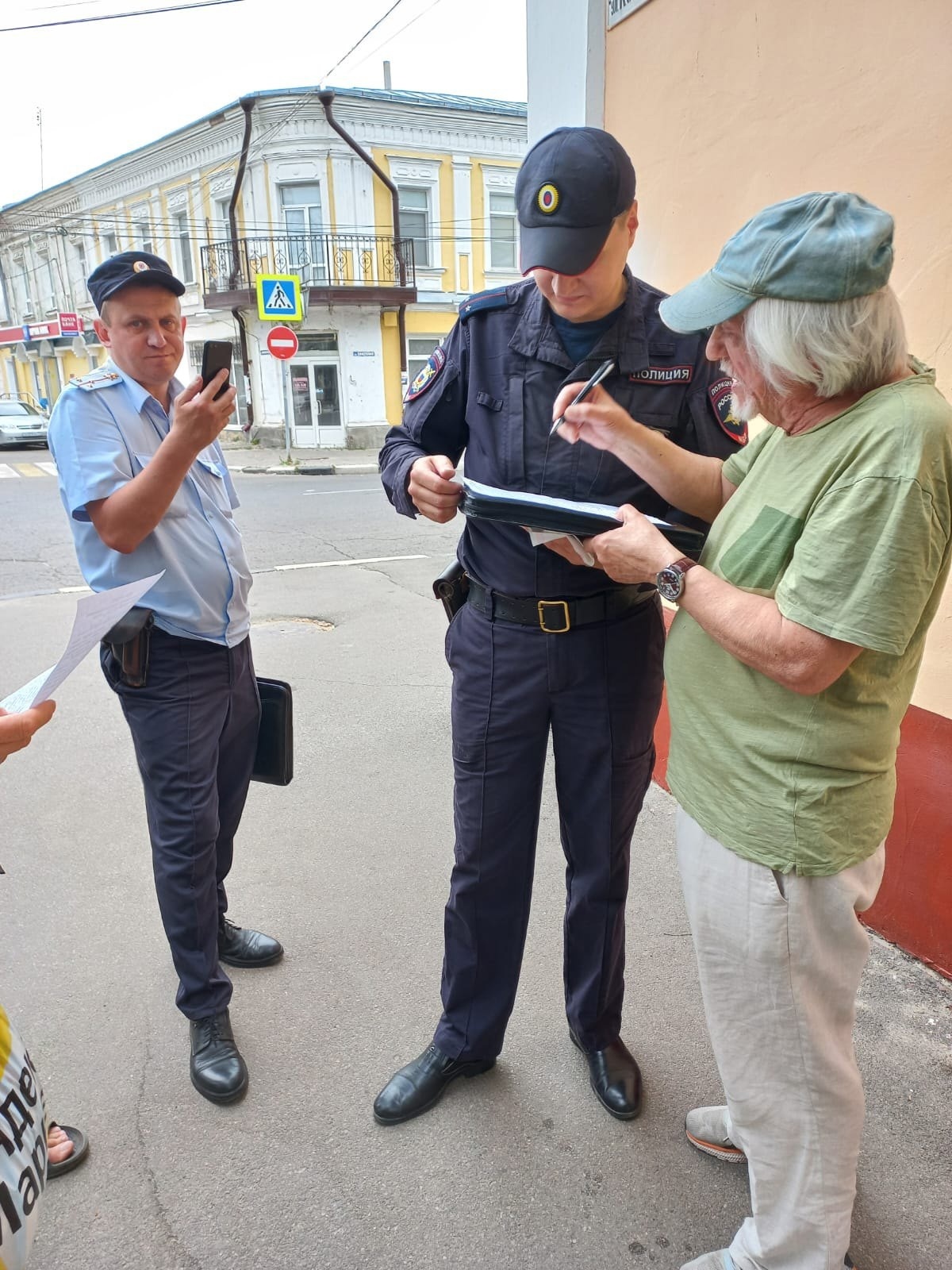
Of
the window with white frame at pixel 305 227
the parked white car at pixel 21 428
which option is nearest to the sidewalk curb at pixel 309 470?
the window with white frame at pixel 305 227

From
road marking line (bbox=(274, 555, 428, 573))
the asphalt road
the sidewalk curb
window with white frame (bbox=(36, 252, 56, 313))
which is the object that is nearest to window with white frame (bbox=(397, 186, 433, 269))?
the sidewalk curb

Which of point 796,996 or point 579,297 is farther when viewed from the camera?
point 579,297

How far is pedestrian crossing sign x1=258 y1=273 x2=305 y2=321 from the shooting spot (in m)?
12.2

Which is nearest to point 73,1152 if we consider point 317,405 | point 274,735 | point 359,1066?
point 359,1066

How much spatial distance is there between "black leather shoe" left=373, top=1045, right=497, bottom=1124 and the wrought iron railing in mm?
18655

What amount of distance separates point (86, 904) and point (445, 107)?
20.2 meters

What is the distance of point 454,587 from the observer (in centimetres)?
199

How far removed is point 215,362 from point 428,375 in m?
0.49

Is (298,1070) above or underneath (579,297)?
underneath

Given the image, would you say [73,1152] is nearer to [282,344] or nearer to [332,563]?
[332,563]

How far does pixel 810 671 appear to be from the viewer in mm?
1194

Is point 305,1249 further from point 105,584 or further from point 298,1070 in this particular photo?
point 105,584

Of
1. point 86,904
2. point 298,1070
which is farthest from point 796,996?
point 86,904

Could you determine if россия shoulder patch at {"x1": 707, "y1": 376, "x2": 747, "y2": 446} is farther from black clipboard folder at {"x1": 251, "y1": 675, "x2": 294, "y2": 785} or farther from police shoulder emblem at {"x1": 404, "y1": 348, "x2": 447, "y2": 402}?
black clipboard folder at {"x1": 251, "y1": 675, "x2": 294, "y2": 785}
